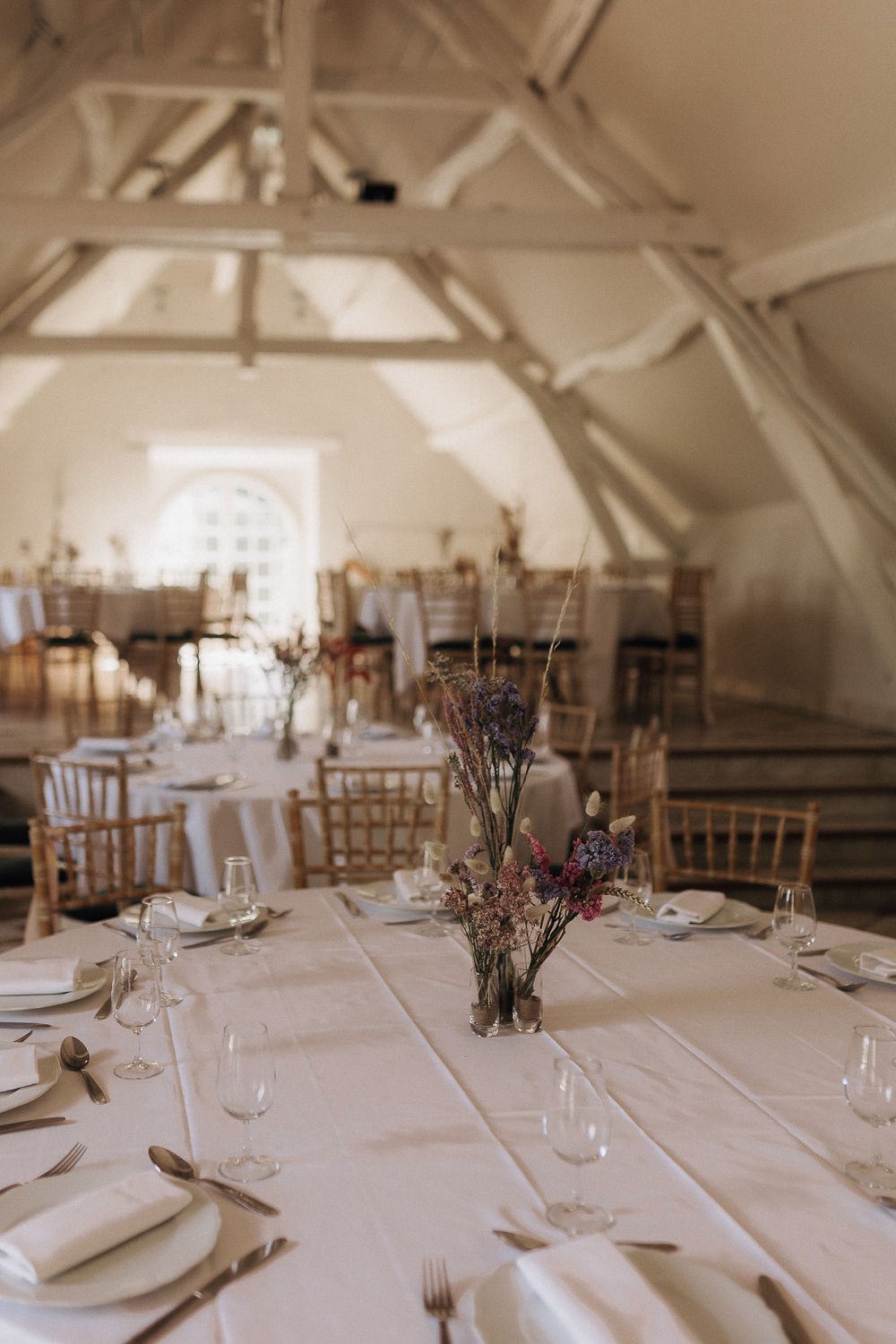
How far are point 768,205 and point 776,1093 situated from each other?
5.70 m

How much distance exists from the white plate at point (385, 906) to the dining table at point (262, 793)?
2.75 ft

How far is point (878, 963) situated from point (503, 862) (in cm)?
80

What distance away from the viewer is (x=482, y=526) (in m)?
13.8

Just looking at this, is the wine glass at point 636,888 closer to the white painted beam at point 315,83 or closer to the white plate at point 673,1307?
the white plate at point 673,1307

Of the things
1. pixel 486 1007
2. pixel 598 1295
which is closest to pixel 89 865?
pixel 486 1007

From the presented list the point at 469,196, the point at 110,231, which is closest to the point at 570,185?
the point at 469,196

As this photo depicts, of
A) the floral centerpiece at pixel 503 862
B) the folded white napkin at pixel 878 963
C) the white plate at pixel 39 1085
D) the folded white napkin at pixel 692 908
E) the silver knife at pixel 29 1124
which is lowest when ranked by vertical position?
the silver knife at pixel 29 1124

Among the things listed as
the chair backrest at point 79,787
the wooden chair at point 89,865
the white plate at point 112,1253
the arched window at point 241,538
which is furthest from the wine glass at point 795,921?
the arched window at point 241,538

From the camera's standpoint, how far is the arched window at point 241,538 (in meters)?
13.3

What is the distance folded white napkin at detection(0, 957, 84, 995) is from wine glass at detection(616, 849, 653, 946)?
35.9 inches

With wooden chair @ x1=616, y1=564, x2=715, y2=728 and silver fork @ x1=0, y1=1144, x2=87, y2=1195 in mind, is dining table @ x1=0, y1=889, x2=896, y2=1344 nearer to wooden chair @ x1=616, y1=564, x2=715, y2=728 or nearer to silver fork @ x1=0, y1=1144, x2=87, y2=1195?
silver fork @ x1=0, y1=1144, x2=87, y2=1195

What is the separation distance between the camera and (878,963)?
204cm

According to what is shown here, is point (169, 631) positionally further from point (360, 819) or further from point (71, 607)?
point (360, 819)

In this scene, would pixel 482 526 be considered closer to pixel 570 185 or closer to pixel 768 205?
pixel 570 185
